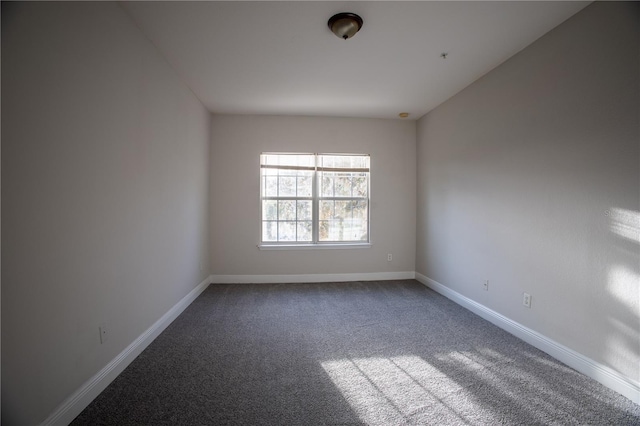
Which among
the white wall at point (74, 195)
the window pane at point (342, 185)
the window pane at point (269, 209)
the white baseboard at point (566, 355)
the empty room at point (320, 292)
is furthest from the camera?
the window pane at point (342, 185)

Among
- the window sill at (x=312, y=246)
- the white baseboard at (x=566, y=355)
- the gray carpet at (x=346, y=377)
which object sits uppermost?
the window sill at (x=312, y=246)

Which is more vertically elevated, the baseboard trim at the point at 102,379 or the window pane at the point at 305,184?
the window pane at the point at 305,184

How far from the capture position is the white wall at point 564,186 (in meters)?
1.74

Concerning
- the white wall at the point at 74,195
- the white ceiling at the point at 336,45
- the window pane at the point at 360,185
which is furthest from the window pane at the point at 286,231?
the white wall at the point at 74,195

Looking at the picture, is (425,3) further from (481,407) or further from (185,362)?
(185,362)

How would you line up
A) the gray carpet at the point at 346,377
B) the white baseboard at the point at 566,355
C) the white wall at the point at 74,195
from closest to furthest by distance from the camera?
the white wall at the point at 74,195 → the gray carpet at the point at 346,377 → the white baseboard at the point at 566,355

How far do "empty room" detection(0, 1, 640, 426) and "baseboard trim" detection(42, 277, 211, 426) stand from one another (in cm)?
1

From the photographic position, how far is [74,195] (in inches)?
60.8

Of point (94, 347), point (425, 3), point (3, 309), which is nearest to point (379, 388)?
point (94, 347)

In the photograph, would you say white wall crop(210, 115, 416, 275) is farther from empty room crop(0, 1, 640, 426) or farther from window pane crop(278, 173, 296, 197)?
empty room crop(0, 1, 640, 426)

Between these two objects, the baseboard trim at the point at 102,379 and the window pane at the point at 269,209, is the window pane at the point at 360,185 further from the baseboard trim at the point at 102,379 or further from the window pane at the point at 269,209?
the baseboard trim at the point at 102,379

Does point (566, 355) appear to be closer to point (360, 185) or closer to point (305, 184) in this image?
point (360, 185)

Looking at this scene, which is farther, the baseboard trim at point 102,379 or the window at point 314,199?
the window at point 314,199

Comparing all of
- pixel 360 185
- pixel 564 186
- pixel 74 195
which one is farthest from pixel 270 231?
pixel 564 186
